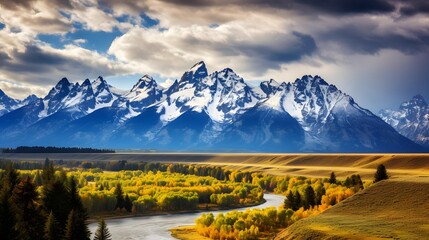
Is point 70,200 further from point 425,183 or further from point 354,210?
point 425,183

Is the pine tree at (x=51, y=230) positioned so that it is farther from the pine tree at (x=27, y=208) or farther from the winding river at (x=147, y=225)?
the winding river at (x=147, y=225)

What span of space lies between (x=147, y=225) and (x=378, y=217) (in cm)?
8781

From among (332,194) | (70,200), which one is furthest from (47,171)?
(332,194)

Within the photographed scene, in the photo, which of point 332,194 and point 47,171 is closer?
point 47,171

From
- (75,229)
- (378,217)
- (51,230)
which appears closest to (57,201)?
(75,229)

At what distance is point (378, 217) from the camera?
90.4 metres

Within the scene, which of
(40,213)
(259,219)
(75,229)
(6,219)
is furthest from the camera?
(259,219)

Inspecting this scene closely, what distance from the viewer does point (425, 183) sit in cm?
10062

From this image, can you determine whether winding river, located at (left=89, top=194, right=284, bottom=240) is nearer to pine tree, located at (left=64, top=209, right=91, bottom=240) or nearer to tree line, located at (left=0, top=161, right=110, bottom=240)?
tree line, located at (left=0, top=161, right=110, bottom=240)

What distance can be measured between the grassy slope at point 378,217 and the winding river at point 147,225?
182 ft

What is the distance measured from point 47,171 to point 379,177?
324ft

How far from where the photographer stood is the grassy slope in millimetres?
77938

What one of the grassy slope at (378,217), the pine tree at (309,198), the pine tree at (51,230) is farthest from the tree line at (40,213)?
the pine tree at (309,198)

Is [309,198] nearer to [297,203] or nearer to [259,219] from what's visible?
[297,203]
